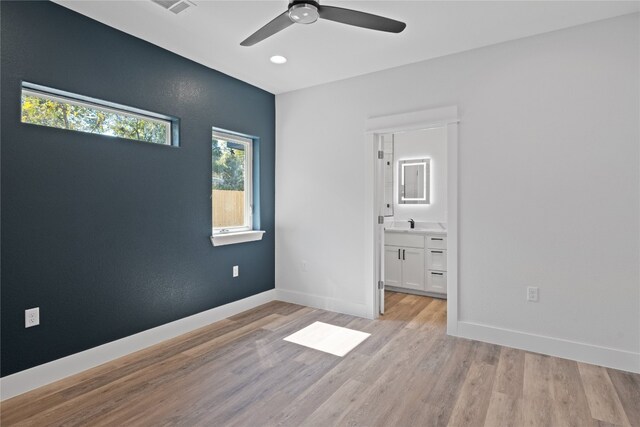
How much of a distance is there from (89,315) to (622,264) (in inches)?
156

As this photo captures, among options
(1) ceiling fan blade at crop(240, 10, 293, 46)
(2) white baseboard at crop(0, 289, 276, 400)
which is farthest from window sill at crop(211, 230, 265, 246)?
(1) ceiling fan blade at crop(240, 10, 293, 46)

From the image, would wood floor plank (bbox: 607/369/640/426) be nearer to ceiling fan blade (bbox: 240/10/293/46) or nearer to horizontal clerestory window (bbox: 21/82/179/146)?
ceiling fan blade (bbox: 240/10/293/46)

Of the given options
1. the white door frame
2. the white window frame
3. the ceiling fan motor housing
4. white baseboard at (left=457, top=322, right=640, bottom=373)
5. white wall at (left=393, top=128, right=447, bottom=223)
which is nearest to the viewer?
the ceiling fan motor housing

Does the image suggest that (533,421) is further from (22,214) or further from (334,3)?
(22,214)

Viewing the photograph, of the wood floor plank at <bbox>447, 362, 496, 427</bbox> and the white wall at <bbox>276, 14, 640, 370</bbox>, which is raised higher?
the white wall at <bbox>276, 14, 640, 370</bbox>

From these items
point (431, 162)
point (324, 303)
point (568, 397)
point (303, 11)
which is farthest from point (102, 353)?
point (431, 162)

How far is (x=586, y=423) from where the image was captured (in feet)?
6.44

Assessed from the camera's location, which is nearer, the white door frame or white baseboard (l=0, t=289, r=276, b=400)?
white baseboard (l=0, t=289, r=276, b=400)

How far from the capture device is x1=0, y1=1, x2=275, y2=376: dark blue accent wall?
2.25m

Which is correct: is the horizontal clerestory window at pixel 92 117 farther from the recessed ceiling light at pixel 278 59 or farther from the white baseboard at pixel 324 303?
the white baseboard at pixel 324 303

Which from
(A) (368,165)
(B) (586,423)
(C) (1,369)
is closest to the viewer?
(B) (586,423)

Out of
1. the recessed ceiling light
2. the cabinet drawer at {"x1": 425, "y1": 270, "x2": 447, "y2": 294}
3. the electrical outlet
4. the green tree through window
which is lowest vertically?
the cabinet drawer at {"x1": 425, "y1": 270, "x2": 447, "y2": 294}

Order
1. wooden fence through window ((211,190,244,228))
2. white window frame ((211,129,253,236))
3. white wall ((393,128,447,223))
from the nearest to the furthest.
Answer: wooden fence through window ((211,190,244,228)) < white window frame ((211,129,253,236)) < white wall ((393,128,447,223))

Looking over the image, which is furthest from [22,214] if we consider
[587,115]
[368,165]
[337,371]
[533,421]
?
[587,115]
